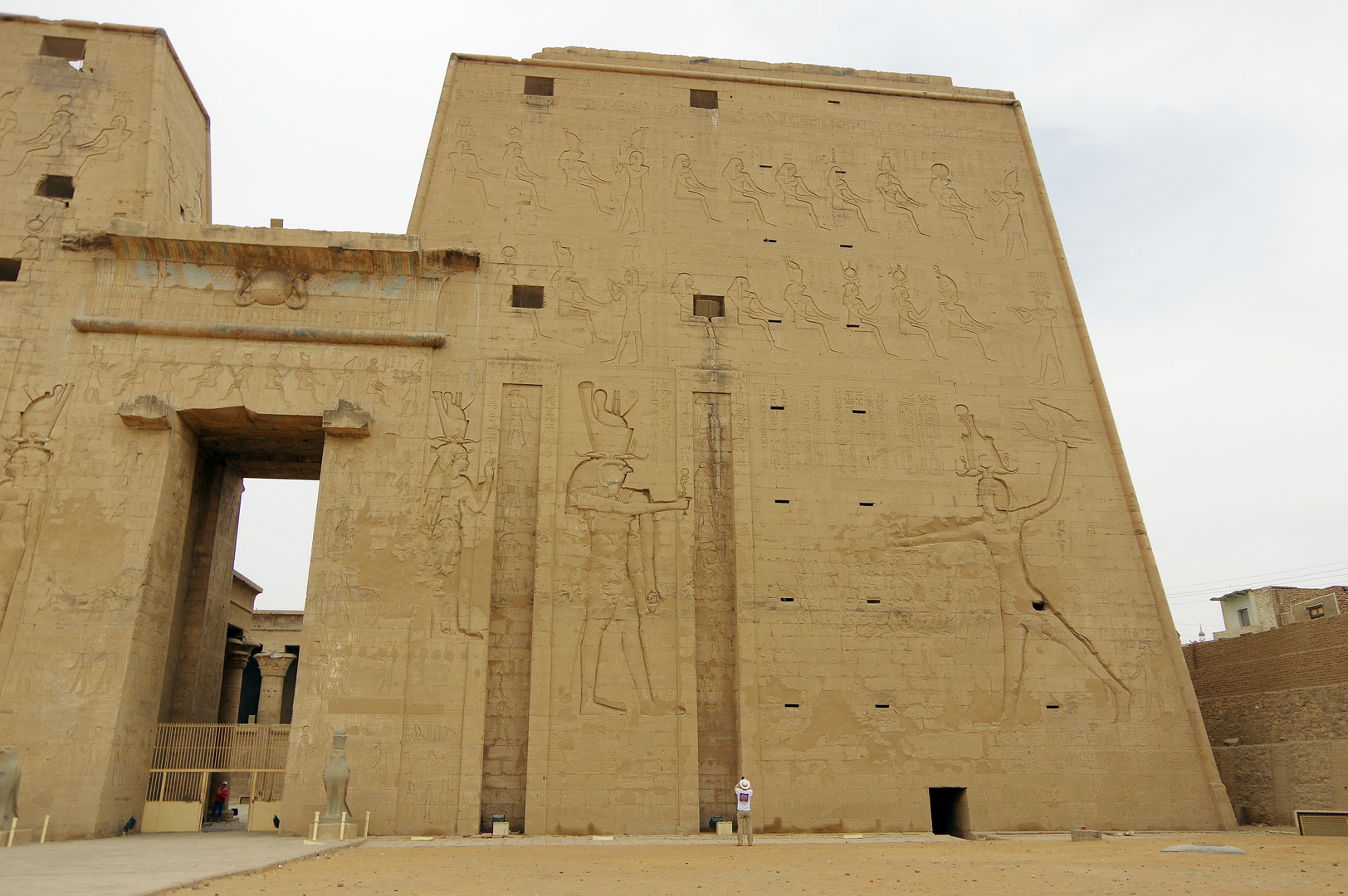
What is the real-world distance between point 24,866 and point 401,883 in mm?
4161

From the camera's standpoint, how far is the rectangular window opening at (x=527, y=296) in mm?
15688

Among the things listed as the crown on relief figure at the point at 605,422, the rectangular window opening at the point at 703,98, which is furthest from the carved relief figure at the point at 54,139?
the rectangular window opening at the point at 703,98

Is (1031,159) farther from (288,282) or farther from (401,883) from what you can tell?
(401,883)

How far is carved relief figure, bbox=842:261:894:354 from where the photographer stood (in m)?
16.2

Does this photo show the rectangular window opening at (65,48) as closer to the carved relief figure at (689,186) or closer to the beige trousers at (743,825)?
the carved relief figure at (689,186)

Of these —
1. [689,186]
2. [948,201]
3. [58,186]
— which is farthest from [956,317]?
[58,186]

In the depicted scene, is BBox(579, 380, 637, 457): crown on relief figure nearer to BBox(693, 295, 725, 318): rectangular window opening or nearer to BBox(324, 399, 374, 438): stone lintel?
BBox(693, 295, 725, 318): rectangular window opening

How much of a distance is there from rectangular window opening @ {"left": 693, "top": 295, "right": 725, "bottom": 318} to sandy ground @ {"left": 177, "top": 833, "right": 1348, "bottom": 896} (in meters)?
8.60

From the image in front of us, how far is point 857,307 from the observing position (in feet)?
53.5

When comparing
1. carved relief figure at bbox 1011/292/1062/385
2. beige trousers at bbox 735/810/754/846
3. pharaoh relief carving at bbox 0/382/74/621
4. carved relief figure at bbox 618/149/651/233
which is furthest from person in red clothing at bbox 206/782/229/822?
carved relief figure at bbox 1011/292/1062/385

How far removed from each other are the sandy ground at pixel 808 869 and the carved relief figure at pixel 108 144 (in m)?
12.3

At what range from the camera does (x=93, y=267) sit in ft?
48.3

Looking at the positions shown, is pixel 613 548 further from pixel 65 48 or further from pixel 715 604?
pixel 65 48

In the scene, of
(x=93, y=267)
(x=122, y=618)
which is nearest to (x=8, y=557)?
(x=122, y=618)
